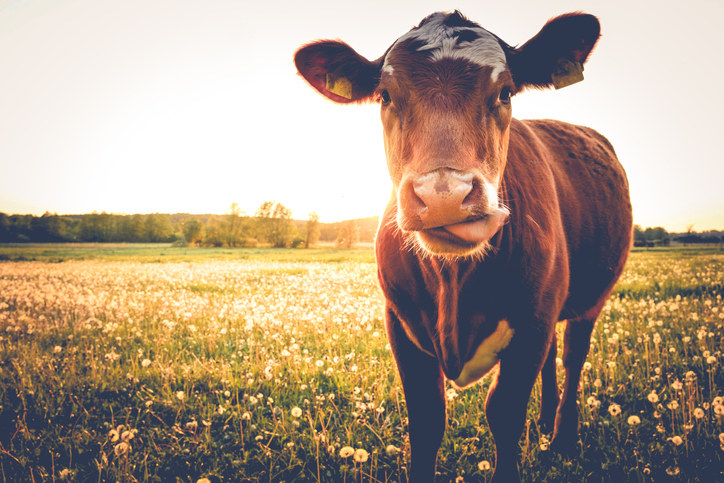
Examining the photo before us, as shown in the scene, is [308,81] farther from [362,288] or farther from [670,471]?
[362,288]

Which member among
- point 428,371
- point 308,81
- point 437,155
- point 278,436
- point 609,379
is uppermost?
point 308,81

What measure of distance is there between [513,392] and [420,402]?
660mm

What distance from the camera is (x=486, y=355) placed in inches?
99.7

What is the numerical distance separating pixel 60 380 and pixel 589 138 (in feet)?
23.6

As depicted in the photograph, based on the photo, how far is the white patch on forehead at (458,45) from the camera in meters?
2.20

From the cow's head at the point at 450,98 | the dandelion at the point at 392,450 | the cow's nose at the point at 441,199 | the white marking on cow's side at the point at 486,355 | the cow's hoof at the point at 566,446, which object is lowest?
the cow's hoof at the point at 566,446

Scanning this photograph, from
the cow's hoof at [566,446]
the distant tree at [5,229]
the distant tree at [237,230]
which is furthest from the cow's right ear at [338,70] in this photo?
the distant tree at [237,230]

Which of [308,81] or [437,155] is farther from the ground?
[308,81]

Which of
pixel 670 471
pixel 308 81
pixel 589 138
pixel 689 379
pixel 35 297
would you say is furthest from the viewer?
pixel 35 297

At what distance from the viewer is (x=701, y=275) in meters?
12.8

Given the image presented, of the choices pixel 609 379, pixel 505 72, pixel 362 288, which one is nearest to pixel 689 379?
pixel 609 379

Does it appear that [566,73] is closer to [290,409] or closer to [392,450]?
[392,450]

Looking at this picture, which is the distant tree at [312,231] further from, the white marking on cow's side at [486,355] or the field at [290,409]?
the white marking on cow's side at [486,355]

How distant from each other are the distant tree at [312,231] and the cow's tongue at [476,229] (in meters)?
81.5
